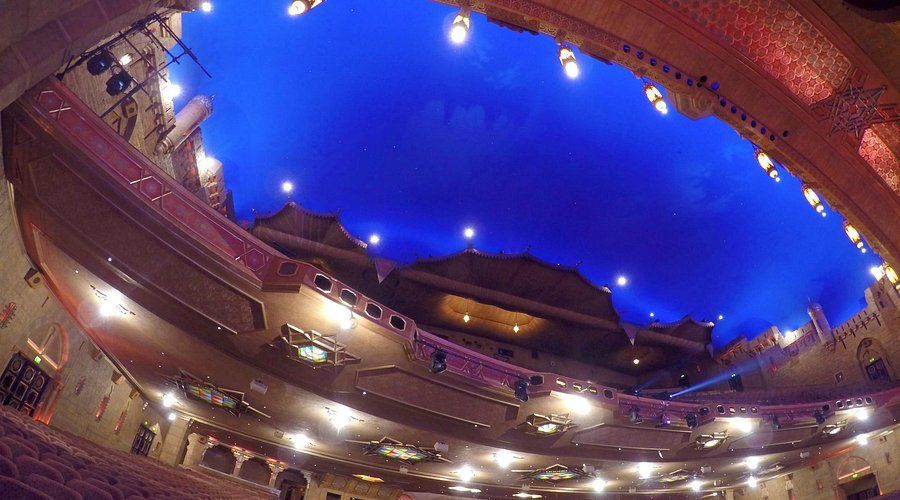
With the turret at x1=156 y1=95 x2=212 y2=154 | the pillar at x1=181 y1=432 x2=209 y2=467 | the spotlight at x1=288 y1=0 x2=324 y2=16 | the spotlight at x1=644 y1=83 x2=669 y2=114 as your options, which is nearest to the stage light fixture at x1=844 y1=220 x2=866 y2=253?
the spotlight at x1=644 y1=83 x2=669 y2=114

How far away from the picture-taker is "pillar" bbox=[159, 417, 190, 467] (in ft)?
46.1

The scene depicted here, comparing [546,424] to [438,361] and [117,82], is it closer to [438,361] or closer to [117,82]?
[438,361]

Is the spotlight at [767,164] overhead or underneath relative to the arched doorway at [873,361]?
underneath

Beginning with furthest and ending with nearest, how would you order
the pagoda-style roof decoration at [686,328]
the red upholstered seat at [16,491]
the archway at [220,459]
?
the pagoda-style roof decoration at [686,328]
the archway at [220,459]
the red upholstered seat at [16,491]

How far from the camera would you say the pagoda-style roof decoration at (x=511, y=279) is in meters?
17.0

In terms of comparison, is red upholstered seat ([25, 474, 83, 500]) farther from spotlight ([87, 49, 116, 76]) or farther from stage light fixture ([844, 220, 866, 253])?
stage light fixture ([844, 220, 866, 253])

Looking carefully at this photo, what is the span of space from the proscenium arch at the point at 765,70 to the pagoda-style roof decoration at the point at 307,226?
41.4ft

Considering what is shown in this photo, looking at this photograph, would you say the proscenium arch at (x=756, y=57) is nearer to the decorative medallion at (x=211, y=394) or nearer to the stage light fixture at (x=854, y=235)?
the stage light fixture at (x=854, y=235)

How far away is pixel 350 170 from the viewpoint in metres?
23.8

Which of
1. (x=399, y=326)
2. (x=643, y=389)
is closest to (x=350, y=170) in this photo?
(x=399, y=326)

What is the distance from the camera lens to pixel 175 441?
1452 centimetres

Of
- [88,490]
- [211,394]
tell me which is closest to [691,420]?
[211,394]

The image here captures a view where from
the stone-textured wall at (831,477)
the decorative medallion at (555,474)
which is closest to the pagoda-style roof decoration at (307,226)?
the decorative medallion at (555,474)

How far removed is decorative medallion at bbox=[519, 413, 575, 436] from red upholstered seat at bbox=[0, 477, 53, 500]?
10.7 metres
